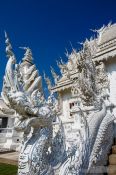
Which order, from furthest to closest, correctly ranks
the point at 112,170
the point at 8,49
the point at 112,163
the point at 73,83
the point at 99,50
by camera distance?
the point at 73,83, the point at 99,50, the point at 112,163, the point at 112,170, the point at 8,49

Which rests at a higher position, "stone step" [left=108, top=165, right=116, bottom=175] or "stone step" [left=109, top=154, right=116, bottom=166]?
"stone step" [left=109, top=154, right=116, bottom=166]

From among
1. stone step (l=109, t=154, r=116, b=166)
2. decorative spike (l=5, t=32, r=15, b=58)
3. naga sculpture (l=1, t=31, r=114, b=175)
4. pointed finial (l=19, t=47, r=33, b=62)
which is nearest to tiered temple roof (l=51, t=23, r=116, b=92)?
pointed finial (l=19, t=47, r=33, b=62)

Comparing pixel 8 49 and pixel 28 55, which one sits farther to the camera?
pixel 28 55

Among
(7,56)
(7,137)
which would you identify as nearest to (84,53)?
(7,56)

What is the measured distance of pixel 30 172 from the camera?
315 centimetres

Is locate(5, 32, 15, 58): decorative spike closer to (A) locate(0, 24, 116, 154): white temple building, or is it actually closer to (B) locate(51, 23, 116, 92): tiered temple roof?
(A) locate(0, 24, 116, 154): white temple building

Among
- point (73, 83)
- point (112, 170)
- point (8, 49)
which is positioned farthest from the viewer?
point (73, 83)

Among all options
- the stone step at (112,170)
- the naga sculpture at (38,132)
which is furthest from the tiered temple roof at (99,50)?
the naga sculpture at (38,132)

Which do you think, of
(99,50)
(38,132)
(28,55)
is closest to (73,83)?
(99,50)

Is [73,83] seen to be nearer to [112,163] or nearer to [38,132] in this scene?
[112,163]

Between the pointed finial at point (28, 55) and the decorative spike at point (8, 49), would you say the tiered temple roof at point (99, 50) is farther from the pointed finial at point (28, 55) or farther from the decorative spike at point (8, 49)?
the decorative spike at point (8, 49)

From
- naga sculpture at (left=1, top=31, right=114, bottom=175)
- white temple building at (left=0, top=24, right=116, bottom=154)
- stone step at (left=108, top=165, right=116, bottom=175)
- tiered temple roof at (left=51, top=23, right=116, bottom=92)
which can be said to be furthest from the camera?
tiered temple roof at (left=51, top=23, right=116, bottom=92)

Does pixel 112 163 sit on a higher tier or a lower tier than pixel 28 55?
lower

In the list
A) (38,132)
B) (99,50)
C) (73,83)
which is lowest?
(38,132)
